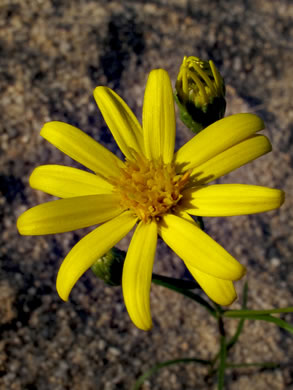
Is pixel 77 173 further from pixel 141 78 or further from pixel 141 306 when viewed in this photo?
pixel 141 78

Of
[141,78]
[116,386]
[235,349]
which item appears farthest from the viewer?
[141,78]

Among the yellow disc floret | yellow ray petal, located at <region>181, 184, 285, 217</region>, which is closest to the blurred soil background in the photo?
the yellow disc floret

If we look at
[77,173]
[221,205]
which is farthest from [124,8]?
[221,205]

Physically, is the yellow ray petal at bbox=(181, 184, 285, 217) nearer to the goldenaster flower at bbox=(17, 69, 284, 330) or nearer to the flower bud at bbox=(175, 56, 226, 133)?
the goldenaster flower at bbox=(17, 69, 284, 330)

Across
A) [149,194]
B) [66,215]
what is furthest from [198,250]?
[66,215]

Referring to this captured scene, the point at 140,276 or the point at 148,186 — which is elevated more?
the point at 148,186

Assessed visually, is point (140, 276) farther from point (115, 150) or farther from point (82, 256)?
point (115, 150)

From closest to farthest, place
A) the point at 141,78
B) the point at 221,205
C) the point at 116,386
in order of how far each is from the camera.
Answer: the point at 221,205 → the point at 116,386 → the point at 141,78
